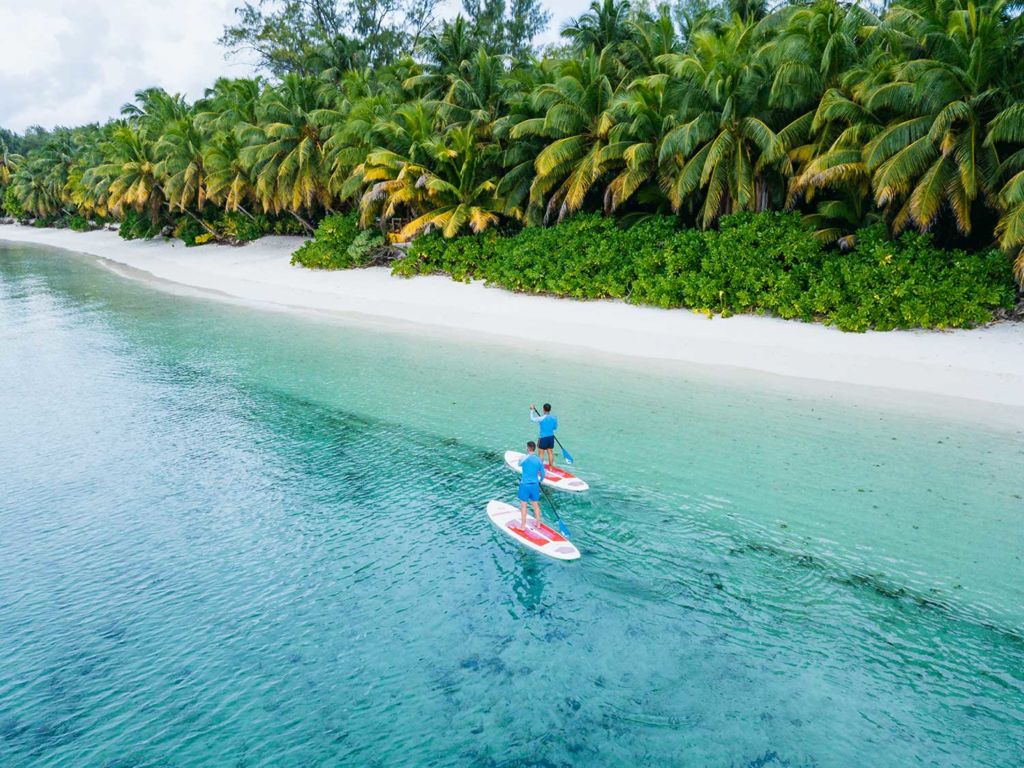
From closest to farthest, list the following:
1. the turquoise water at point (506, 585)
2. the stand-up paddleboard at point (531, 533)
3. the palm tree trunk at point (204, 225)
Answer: the turquoise water at point (506, 585) < the stand-up paddleboard at point (531, 533) < the palm tree trunk at point (204, 225)

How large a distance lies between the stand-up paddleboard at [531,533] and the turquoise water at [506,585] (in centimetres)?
26

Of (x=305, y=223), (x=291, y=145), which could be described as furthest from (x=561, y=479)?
(x=305, y=223)

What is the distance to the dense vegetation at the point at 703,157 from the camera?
1578 centimetres

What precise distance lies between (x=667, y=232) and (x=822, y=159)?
5.35 meters

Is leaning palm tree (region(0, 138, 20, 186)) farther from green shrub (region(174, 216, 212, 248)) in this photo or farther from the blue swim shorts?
the blue swim shorts

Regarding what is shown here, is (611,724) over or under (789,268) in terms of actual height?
under

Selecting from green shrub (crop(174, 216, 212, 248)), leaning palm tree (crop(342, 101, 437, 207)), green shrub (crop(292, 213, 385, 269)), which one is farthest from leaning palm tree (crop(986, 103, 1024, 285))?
green shrub (crop(174, 216, 212, 248))

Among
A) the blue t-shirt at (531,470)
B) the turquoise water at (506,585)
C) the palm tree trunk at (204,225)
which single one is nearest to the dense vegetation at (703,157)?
the turquoise water at (506,585)

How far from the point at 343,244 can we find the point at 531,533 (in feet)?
82.7

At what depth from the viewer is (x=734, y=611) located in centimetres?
786

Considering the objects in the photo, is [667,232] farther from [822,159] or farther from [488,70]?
[488,70]

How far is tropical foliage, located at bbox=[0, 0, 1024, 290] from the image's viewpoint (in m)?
15.6

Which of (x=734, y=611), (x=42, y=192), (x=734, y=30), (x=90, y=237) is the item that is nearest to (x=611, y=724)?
(x=734, y=611)

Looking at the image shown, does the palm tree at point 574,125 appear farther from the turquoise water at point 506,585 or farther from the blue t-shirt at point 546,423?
the blue t-shirt at point 546,423
